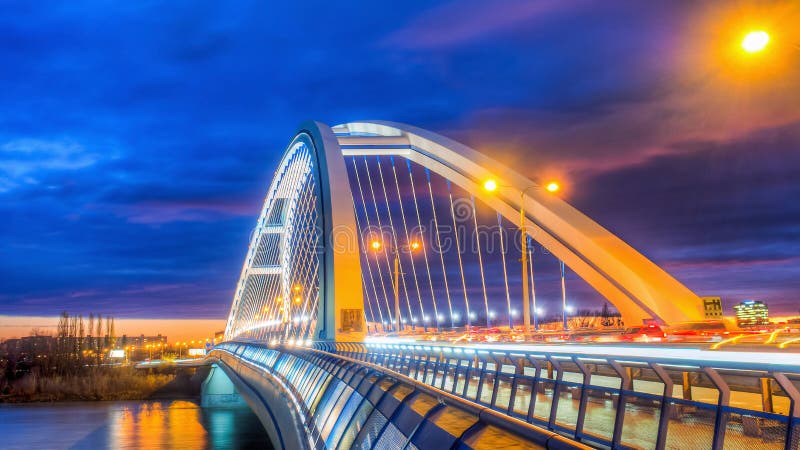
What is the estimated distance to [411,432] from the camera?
5.27m

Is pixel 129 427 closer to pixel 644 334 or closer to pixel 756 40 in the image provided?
pixel 644 334

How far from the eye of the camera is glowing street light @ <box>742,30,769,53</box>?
9.97m

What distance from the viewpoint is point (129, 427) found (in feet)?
181

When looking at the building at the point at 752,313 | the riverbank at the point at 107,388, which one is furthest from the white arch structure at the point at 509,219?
the riverbank at the point at 107,388

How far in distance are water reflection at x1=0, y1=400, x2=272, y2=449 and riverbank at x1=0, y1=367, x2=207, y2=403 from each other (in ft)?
48.7

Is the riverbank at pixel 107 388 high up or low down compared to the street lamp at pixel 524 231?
down

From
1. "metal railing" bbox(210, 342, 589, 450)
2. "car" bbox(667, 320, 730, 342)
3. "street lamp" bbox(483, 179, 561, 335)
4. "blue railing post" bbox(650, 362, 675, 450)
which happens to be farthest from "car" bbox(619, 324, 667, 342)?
"blue railing post" bbox(650, 362, 675, 450)

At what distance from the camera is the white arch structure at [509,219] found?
29.1 m

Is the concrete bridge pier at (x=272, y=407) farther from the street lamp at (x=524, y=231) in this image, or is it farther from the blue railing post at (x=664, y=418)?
the street lamp at (x=524, y=231)

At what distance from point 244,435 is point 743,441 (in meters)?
46.6

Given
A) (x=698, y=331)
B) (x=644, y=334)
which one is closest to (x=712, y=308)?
(x=698, y=331)

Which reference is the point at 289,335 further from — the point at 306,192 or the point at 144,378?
the point at 144,378

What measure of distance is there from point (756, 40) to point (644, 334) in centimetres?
2058

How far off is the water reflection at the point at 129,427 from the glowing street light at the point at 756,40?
38.3 m
